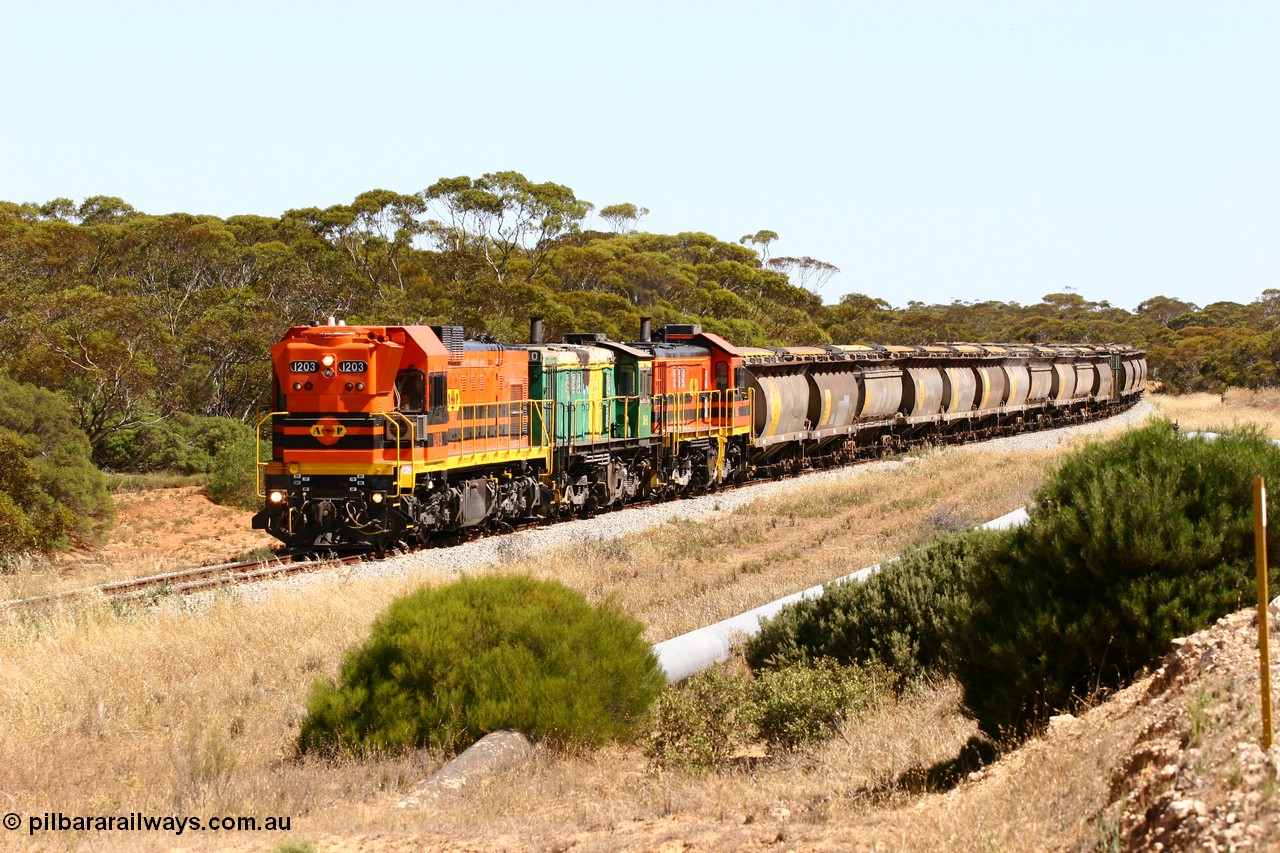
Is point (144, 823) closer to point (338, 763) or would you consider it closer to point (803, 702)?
point (338, 763)

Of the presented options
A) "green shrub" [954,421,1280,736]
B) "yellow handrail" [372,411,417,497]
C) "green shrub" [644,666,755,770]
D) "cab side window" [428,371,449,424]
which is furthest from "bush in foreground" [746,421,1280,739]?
"cab side window" [428,371,449,424]

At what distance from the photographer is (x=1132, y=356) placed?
64.8 metres

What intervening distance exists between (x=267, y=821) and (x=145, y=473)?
1482 inches

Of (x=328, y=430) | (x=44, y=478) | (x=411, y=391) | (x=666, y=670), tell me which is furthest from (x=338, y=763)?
(x=44, y=478)

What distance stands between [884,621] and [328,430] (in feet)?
33.6

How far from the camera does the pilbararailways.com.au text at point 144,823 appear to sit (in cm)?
795

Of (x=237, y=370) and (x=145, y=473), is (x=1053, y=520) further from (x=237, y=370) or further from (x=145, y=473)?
(x=237, y=370)

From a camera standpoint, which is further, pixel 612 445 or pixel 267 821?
pixel 612 445

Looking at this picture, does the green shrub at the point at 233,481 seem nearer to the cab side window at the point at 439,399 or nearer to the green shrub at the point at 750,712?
the cab side window at the point at 439,399

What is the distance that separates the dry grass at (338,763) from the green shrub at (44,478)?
1391cm

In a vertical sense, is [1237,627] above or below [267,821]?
above

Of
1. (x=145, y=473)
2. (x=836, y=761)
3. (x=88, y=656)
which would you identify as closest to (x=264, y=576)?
(x=88, y=656)

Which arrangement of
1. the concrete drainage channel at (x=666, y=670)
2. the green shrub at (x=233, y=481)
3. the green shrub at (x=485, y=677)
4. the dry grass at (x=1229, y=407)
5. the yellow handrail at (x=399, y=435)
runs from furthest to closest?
the dry grass at (x=1229, y=407) → the green shrub at (x=233, y=481) → the yellow handrail at (x=399, y=435) → the green shrub at (x=485, y=677) → the concrete drainage channel at (x=666, y=670)

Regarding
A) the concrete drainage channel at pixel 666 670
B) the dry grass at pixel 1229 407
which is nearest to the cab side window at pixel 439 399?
the concrete drainage channel at pixel 666 670
